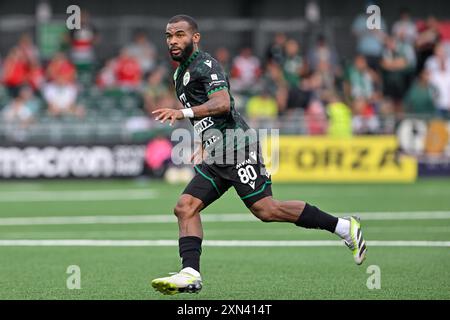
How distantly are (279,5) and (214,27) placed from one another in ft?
12.8

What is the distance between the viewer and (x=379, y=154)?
22.8 metres

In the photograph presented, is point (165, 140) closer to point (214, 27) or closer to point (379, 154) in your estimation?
point (379, 154)

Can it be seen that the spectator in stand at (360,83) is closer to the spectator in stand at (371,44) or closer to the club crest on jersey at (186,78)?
the spectator in stand at (371,44)

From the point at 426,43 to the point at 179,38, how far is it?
17.6 m

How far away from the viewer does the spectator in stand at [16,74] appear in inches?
982

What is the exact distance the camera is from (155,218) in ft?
53.0

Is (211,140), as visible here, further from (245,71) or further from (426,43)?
(426,43)

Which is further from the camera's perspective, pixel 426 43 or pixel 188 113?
pixel 426 43

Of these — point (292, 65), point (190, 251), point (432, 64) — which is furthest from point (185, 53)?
point (432, 64)

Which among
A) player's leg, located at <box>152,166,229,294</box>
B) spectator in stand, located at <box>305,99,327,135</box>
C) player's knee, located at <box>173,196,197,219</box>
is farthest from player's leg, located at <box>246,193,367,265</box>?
spectator in stand, located at <box>305,99,327,135</box>

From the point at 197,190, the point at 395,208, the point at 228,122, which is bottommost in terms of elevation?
the point at 395,208

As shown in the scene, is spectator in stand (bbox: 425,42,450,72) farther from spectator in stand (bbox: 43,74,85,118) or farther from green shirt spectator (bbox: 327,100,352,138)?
spectator in stand (bbox: 43,74,85,118)

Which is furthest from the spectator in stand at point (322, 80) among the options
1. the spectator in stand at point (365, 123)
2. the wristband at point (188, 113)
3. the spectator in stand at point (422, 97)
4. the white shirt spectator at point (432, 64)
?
the wristband at point (188, 113)

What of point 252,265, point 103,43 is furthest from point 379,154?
point 252,265
